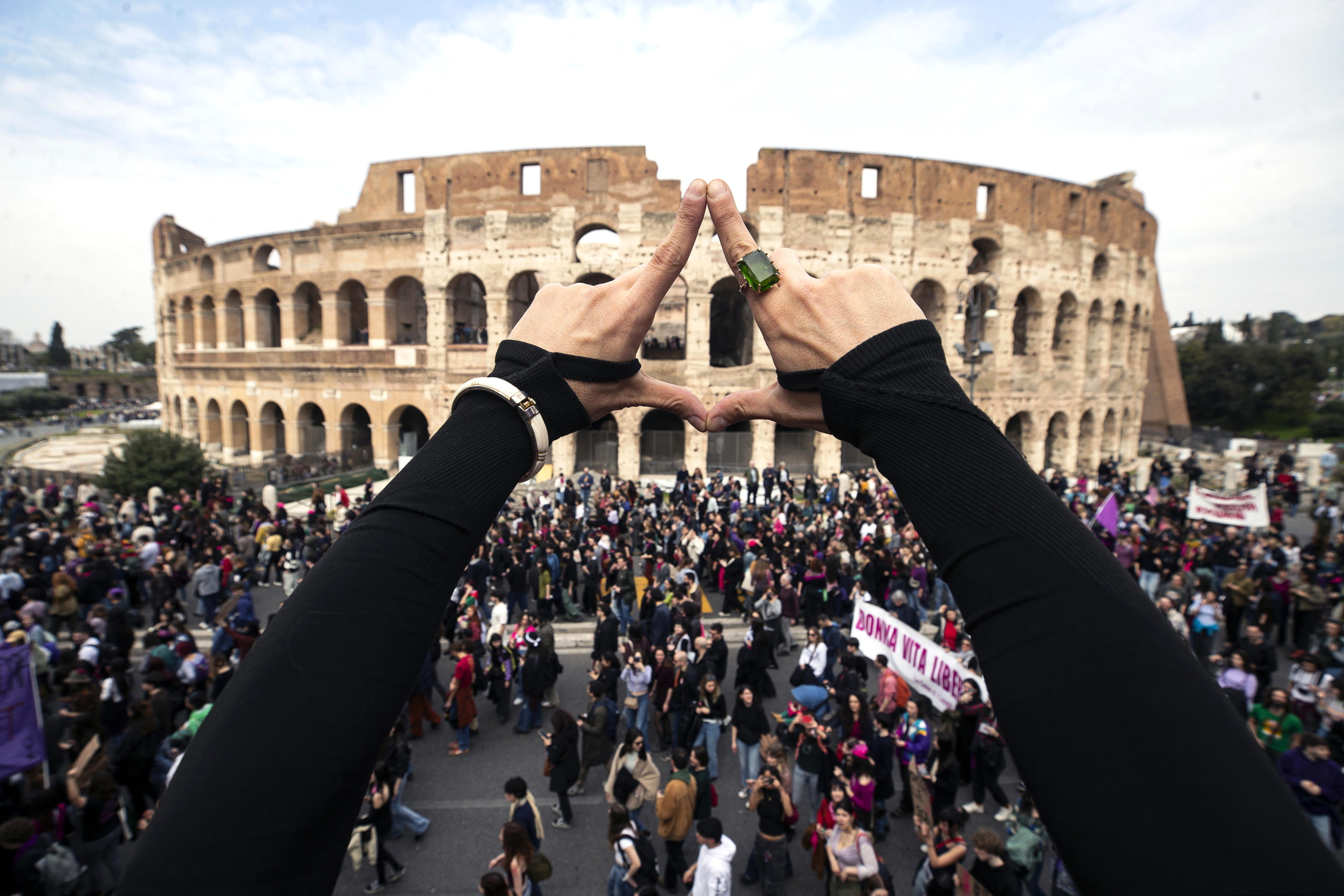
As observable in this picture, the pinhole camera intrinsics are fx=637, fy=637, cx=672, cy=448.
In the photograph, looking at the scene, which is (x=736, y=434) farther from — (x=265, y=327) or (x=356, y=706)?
(x=356, y=706)

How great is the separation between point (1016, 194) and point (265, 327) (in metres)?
32.6

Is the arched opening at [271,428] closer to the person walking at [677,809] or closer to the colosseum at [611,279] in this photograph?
the colosseum at [611,279]

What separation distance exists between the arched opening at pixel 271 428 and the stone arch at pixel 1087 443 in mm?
36095

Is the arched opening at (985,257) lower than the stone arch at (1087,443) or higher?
higher

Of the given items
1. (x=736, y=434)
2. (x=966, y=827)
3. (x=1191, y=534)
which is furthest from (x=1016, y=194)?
(x=966, y=827)

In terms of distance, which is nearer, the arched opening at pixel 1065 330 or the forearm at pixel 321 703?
the forearm at pixel 321 703

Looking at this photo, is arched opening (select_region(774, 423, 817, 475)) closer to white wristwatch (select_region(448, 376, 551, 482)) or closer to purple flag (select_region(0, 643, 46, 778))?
purple flag (select_region(0, 643, 46, 778))

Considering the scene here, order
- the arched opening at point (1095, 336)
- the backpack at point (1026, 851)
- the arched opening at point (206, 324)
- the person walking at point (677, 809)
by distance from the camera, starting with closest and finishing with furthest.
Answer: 1. the backpack at point (1026, 851)
2. the person walking at point (677, 809)
3. the arched opening at point (1095, 336)
4. the arched opening at point (206, 324)

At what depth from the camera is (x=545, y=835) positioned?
7023mm

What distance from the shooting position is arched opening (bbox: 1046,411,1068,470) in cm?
2841

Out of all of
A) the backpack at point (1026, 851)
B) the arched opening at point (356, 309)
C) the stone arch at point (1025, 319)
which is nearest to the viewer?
the backpack at point (1026, 851)

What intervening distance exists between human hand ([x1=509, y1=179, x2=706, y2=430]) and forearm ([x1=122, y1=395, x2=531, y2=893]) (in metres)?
0.45

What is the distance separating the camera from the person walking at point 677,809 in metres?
6.05

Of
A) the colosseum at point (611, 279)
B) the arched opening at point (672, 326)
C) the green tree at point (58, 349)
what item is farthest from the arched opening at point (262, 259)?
the green tree at point (58, 349)
